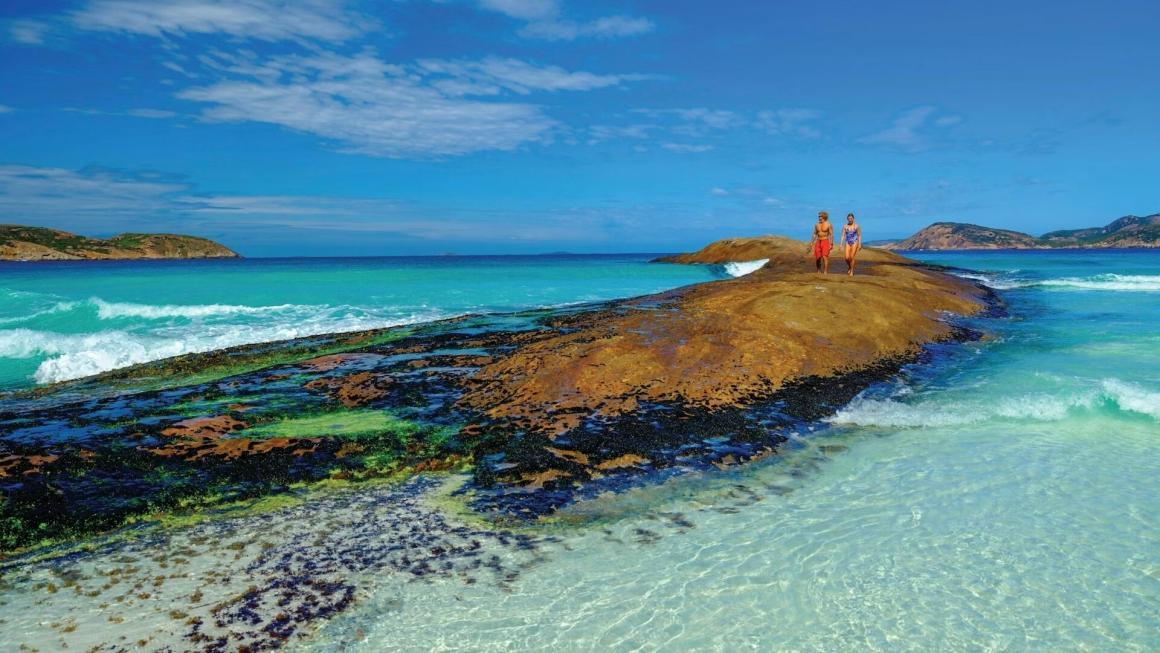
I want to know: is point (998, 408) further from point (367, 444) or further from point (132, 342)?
point (132, 342)

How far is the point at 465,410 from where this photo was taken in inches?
412

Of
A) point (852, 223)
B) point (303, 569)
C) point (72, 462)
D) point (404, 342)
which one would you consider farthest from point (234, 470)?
point (852, 223)

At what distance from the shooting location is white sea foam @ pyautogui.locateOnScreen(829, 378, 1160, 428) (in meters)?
10.1

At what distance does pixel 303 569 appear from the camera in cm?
562

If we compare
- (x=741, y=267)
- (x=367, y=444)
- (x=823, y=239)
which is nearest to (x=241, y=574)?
(x=367, y=444)

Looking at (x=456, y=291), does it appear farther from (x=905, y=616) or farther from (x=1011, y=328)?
(x=905, y=616)

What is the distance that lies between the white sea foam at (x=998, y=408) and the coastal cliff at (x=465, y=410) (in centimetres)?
63

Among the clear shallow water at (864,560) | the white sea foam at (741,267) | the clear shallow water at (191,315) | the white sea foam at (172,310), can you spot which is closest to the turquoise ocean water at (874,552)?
the clear shallow water at (864,560)

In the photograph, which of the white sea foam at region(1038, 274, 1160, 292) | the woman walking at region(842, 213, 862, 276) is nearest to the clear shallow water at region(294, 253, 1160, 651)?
the woman walking at region(842, 213, 862, 276)

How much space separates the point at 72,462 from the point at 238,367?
702 cm

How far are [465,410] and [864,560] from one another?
6521 millimetres

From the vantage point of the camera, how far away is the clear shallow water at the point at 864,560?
477 centimetres

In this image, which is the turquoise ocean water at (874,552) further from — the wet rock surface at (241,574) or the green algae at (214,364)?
the green algae at (214,364)

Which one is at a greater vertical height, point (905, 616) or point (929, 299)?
point (929, 299)
